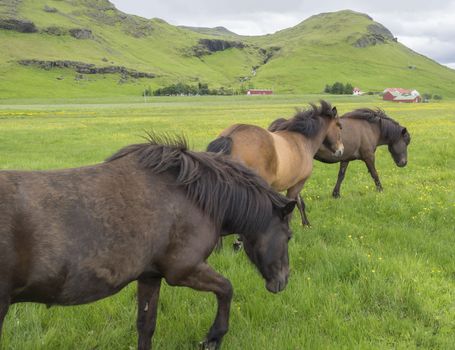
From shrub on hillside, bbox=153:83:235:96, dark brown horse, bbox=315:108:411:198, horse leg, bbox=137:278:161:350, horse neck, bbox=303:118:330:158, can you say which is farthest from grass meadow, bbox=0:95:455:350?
shrub on hillside, bbox=153:83:235:96

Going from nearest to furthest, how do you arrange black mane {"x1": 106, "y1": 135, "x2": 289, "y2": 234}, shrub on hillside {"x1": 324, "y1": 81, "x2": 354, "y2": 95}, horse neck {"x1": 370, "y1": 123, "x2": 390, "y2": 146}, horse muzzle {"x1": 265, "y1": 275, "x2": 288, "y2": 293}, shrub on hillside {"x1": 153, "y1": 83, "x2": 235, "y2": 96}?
black mane {"x1": 106, "y1": 135, "x2": 289, "y2": 234}
horse muzzle {"x1": 265, "y1": 275, "x2": 288, "y2": 293}
horse neck {"x1": 370, "y1": 123, "x2": 390, "y2": 146}
shrub on hillside {"x1": 153, "y1": 83, "x2": 235, "y2": 96}
shrub on hillside {"x1": 324, "y1": 81, "x2": 354, "y2": 95}

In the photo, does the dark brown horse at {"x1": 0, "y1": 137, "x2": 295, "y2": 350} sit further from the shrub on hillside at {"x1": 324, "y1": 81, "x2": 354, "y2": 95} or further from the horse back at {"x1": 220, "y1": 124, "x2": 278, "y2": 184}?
the shrub on hillside at {"x1": 324, "y1": 81, "x2": 354, "y2": 95}

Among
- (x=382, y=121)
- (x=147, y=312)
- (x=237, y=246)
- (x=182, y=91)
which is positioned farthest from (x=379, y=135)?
(x=182, y=91)

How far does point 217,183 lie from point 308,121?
5.61 meters

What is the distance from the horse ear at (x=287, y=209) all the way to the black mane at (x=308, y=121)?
498 cm

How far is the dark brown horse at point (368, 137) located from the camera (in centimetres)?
1250

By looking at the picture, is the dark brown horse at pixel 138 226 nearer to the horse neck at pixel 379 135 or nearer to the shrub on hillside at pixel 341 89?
the horse neck at pixel 379 135

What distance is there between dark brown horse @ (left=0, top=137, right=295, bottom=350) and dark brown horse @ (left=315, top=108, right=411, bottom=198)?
8.07 meters

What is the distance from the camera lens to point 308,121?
30.5ft

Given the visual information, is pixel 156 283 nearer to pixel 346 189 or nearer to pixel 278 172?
pixel 278 172

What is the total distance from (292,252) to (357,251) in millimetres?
1013

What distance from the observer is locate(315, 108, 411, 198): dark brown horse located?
41.0 feet

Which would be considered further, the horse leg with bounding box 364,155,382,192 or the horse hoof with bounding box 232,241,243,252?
the horse leg with bounding box 364,155,382,192

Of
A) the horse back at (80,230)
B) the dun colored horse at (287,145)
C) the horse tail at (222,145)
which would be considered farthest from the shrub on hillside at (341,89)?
the horse back at (80,230)
